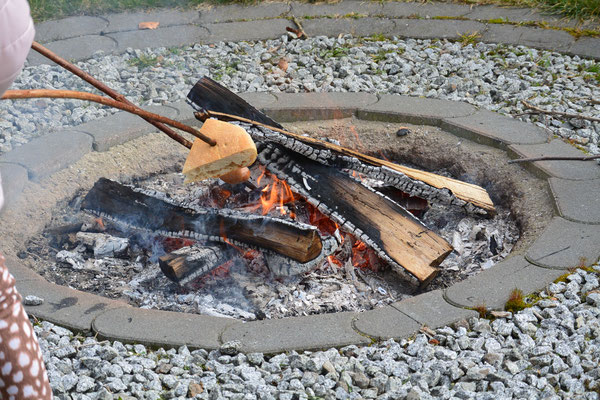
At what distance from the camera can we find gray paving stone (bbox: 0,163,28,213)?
341 centimetres

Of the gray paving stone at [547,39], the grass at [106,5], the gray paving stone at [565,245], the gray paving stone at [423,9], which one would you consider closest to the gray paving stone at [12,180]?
the gray paving stone at [565,245]

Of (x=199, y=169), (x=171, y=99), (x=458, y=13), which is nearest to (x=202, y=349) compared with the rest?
(x=199, y=169)

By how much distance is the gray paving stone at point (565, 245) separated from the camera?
2.82 metres

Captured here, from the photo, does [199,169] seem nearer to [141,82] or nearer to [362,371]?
[362,371]

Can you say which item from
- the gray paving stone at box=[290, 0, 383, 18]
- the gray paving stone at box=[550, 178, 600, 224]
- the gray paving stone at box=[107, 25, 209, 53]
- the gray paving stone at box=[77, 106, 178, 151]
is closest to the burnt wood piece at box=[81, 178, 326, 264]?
the gray paving stone at box=[77, 106, 178, 151]

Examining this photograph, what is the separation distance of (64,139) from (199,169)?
4.42 ft

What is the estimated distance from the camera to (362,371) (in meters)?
2.29

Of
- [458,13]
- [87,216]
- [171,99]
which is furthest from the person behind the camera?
[458,13]

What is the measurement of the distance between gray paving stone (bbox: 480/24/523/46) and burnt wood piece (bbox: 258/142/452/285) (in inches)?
97.1

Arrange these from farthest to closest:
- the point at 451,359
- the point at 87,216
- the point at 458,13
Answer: the point at 458,13 → the point at 87,216 → the point at 451,359

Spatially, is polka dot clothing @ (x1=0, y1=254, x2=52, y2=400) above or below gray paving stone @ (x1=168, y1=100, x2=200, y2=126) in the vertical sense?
above

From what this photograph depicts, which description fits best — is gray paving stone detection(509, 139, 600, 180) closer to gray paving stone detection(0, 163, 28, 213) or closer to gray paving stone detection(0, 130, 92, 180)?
gray paving stone detection(0, 130, 92, 180)

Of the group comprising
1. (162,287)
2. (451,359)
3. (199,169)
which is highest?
(199,169)

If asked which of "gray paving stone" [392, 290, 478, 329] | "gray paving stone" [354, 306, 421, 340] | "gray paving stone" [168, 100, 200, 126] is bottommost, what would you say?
"gray paving stone" [354, 306, 421, 340]
